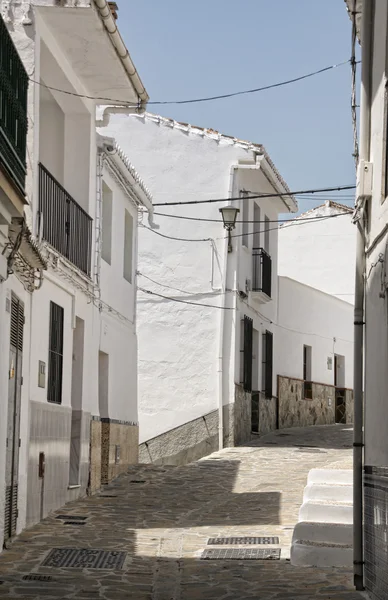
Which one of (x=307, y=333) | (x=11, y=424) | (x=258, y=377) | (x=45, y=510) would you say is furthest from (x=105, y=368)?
(x=307, y=333)

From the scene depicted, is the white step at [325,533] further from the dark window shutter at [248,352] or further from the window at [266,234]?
the window at [266,234]

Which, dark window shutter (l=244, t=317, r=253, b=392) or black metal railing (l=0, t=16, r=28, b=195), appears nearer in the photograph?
black metal railing (l=0, t=16, r=28, b=195)

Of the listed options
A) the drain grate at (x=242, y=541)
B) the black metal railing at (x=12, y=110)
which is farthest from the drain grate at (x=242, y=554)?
the black metal railing at (x=12, y=110)

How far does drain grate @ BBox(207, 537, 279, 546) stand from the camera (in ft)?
37.6

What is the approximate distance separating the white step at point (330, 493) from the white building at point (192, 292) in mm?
11280

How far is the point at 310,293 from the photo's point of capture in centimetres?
2986

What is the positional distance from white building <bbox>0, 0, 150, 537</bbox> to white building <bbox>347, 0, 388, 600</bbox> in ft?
12.4

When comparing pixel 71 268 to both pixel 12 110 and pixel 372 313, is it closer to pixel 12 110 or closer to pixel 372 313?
pixel 12 110

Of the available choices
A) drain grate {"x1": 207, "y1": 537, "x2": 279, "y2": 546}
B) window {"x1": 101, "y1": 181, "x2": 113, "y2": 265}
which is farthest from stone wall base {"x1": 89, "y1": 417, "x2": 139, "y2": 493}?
drain grate {"x1": 207, "y1": 537, "x2": 279, "y2": 546}

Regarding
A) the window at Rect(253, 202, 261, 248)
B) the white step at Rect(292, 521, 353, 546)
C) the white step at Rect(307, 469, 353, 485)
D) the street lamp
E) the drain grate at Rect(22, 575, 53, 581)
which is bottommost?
the drain grate at Rect(22, 575, 53, 581)

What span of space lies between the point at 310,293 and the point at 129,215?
11.3m

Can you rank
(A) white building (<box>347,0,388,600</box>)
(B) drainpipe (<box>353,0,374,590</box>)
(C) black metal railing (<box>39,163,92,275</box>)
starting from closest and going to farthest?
(A) white building (<box>347,0,388,600</box>)
(B) drainpipe (<box>353,0,374,590</box>)
(C) black metal railing (<box>39,163,92,275</box>)

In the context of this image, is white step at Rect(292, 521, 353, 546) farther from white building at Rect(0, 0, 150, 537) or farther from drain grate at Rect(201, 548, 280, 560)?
white building at Rect(0, 0, 150, 537)

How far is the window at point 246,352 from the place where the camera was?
2325 cm
